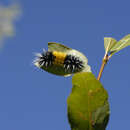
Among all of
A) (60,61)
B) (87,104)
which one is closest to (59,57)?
(60,61)

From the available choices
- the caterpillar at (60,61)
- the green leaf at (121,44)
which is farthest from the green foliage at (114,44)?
the caterpillar at (60,61)

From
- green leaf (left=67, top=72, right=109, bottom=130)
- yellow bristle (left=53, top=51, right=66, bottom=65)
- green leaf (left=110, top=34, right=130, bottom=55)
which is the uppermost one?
green leaf (left=110, top=34, right=130, bottom=55)

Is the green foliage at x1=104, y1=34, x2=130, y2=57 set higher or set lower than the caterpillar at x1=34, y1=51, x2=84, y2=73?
higher

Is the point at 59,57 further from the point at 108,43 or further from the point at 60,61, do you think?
the point at 108,43

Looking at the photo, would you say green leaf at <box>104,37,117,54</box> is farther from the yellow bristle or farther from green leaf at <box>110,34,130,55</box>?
the yellow bristle

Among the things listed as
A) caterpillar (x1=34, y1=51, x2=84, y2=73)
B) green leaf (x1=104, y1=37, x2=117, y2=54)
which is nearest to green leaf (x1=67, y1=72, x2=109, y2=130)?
caterpillar (x1=34, y1=51, x2=84, y2=73)
